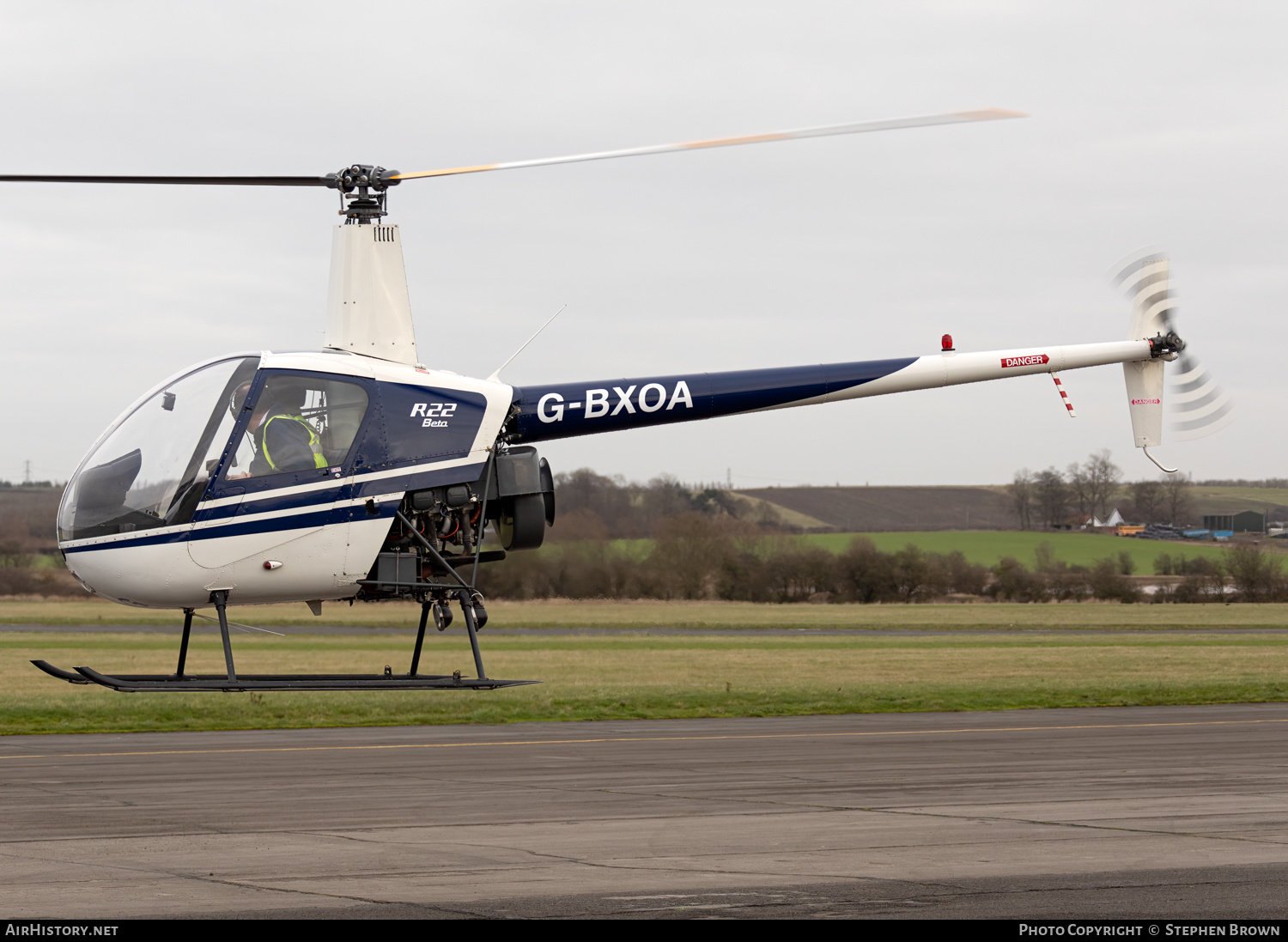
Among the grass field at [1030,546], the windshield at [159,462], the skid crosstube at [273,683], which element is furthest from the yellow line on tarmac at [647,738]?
the grass field at [1030,546]

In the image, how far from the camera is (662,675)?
30172 mm

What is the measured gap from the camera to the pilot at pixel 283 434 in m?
10.9

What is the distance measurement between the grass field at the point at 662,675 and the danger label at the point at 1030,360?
615cm

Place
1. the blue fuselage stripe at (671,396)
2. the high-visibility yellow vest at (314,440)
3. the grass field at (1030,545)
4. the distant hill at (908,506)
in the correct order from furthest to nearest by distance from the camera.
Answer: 1. the distant hill at (908,506)
2. the grass field at (1030,545)
3. the blue fuselage stripe at (671,396)
4. the high-visibility yellow vest at (314,440)

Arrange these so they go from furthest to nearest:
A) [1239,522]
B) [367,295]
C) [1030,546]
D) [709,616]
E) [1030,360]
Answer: [1030,546], [1239,522], [709,616], [1030,360], [367,295]

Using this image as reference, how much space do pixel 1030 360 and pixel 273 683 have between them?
860 cm

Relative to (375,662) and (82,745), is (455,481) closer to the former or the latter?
(82,745)

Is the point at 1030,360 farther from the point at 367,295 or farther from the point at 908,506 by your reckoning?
the point at 908,506

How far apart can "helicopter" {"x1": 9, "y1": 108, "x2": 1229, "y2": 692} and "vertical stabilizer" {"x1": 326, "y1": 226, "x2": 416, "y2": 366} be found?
1 cm

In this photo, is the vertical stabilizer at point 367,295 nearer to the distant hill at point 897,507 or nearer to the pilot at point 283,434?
the pilot at point 283,434

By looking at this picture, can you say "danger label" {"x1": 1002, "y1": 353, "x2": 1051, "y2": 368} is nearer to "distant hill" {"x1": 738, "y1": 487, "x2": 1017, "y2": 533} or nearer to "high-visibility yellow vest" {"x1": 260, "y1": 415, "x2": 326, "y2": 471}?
"high-visibility yellow vest" {"x1": 260, "y1": 415, "x2": 326, "y2": 471}

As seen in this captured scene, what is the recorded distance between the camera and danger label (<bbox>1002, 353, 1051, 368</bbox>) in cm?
1432

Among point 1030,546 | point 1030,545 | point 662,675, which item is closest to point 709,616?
point 1030,546
